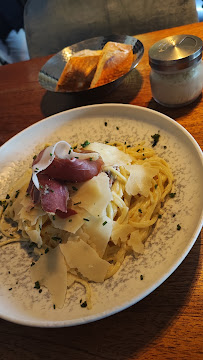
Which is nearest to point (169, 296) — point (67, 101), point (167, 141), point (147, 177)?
point (147, 177)

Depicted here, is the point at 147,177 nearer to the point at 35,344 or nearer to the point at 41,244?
the point at 41,244

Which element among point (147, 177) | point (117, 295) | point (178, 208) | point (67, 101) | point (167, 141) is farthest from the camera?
point (67, 101)

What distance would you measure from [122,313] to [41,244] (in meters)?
0.44

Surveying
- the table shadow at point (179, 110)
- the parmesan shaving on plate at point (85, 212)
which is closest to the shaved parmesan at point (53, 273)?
the parmesan shaving on plate at point (85, 212)

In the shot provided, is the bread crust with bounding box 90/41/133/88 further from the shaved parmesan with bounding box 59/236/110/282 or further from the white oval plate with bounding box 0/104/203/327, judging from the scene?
the shaved parmesan with bounding box 59/236/110/282

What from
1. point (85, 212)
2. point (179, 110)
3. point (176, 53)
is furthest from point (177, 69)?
point (85, 212)

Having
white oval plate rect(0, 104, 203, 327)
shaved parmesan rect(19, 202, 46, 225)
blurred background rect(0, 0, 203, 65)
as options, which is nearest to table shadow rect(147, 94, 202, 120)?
white oval plate rect(0, 104, 203, 327)

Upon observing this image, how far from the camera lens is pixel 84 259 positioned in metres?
1.16

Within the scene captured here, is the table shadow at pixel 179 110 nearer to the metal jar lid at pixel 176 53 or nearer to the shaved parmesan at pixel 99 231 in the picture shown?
the metal jar lid at pixel 176 53

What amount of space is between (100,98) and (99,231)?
114 cm

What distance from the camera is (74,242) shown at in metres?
1.21

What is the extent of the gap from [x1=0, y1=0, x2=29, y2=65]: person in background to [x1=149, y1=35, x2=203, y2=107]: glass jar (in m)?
3.00

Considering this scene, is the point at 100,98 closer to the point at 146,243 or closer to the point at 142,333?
the point at 146,243

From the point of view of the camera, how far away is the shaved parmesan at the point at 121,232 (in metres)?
1.22
